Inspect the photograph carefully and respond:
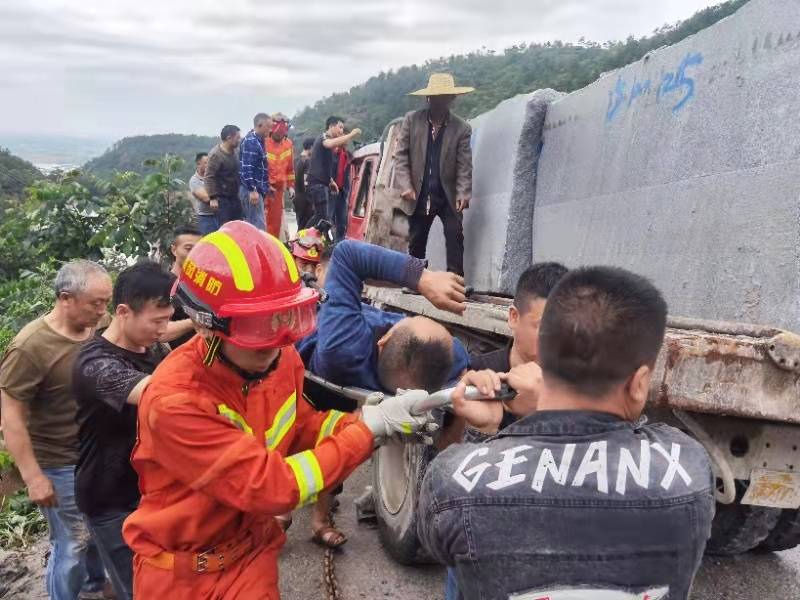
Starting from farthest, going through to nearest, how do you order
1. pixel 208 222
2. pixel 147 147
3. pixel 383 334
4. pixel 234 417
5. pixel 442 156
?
1. pixel 147 147
2. pixel 208 222
3. pixel 442 156
4. pixel 383 334
5. pixel 234 417

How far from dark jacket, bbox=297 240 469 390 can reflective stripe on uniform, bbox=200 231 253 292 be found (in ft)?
3.29

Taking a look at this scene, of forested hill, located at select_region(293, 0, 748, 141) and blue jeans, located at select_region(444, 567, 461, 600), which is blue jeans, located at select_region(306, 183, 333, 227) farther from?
forested hill, located at select_region(293, 0, 748, 141)

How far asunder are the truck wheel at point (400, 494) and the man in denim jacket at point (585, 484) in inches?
72.1

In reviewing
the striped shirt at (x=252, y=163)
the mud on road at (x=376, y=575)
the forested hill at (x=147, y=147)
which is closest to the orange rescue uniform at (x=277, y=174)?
the striped shirt at (x=252, y=163)

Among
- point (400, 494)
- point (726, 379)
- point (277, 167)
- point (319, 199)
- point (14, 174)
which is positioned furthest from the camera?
point (14, 174)

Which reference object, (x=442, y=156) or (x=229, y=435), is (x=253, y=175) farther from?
(x=229, y=435)

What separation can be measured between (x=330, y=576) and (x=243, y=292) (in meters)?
2.06

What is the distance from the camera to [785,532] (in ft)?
10.6

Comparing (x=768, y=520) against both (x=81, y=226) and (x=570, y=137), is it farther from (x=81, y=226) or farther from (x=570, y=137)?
(x=81, y=226)

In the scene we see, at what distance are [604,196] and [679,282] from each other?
Answer: 1.04m

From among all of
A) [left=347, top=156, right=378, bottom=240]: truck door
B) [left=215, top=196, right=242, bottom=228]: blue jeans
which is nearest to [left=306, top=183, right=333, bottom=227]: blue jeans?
[left=215, top=196, right=242, bottom=228]: blue jeans

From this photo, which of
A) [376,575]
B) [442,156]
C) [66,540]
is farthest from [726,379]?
[442,156]

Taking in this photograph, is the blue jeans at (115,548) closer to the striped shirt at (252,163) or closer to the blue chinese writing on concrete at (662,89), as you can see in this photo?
the blue chinese writing on concrete at (662,89)

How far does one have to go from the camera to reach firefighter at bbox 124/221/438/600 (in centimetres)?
185
